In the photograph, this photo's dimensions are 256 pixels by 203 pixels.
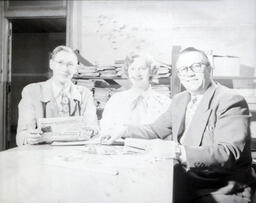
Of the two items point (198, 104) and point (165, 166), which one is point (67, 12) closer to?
point (198, 104)

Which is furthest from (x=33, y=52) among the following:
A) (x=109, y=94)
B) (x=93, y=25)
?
(x=109, y=94)

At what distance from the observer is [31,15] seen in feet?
8.60

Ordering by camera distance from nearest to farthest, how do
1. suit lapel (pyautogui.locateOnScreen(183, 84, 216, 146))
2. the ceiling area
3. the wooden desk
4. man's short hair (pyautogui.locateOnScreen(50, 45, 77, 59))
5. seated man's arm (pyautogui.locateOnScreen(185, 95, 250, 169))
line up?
the wooden desk
seated man's arm (pyautogui.locateOnScreen(185, 95, 250, 169))
suit lapel (pyautogui.locateOnScreen(183, 84, 216, 146))
man's short hair (pyautogui.locateOnScreen(50, 45, 77, 59))
the ceiling area

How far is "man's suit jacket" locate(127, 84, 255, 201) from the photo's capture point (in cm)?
179

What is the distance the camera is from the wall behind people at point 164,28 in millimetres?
2078

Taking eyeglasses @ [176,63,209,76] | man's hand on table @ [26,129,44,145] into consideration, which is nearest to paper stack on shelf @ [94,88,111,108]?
man's hand on table @ [26,129,44,145]

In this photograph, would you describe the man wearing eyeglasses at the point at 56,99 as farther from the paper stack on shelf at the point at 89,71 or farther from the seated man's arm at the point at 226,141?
the seated man's arm at the point at 226,141

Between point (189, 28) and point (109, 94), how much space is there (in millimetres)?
723

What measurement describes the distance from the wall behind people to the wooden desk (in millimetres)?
846

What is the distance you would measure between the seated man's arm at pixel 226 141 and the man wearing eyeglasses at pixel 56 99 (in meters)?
0.79

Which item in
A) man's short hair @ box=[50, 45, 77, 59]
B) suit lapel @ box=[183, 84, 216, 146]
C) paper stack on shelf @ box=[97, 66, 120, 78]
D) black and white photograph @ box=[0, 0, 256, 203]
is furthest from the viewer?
man's short hair @ box=[50, 45, 77, 59]

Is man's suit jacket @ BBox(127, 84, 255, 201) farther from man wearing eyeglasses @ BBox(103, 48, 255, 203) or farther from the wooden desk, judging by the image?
the wooden desk

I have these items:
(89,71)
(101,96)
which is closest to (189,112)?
(101,96)

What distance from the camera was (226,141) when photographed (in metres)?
1.80
